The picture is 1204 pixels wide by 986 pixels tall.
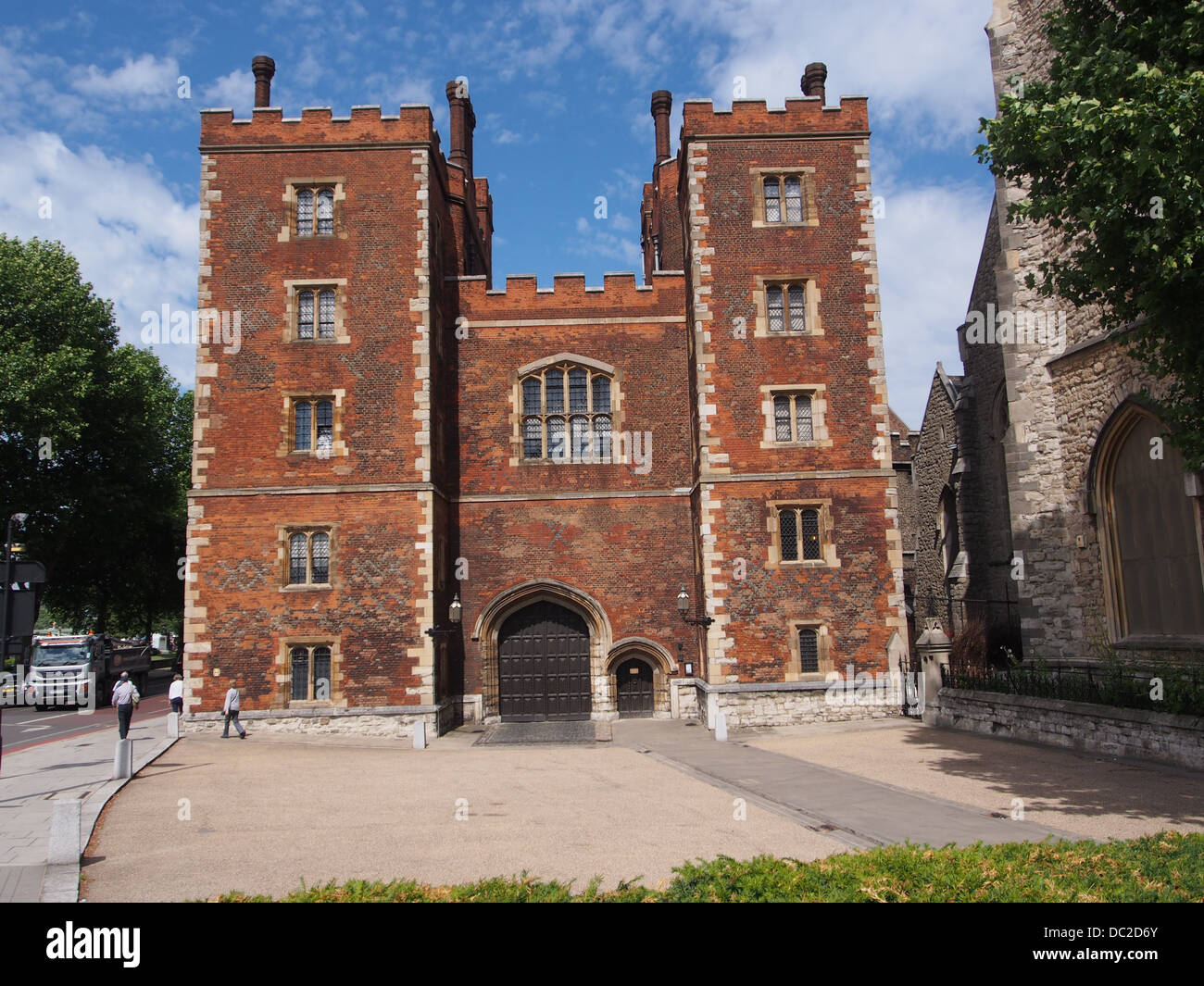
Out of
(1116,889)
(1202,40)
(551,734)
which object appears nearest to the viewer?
(1116,889)

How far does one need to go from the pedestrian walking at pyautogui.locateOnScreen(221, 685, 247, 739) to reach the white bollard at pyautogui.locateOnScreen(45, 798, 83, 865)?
12.0 metres

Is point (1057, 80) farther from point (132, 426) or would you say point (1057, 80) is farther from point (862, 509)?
point (132, 426)

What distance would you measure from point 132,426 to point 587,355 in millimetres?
21642

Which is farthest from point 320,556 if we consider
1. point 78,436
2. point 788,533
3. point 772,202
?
point 78,436

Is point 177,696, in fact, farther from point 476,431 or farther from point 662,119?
point 662,119

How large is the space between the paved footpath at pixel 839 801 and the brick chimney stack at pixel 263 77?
64.9 ft

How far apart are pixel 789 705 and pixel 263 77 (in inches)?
860

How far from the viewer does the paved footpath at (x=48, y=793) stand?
8.68 metres

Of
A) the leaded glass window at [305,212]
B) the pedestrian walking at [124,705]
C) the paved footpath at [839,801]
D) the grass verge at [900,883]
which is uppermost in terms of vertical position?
the leaded glass window at [305,212]

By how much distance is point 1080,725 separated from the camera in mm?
15711

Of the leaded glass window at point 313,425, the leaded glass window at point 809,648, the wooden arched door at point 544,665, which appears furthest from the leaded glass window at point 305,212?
the leaded glass window at point 809,648

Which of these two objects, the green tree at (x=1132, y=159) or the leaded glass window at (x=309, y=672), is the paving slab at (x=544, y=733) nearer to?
the leaded glass window at (x=309, y=672)
